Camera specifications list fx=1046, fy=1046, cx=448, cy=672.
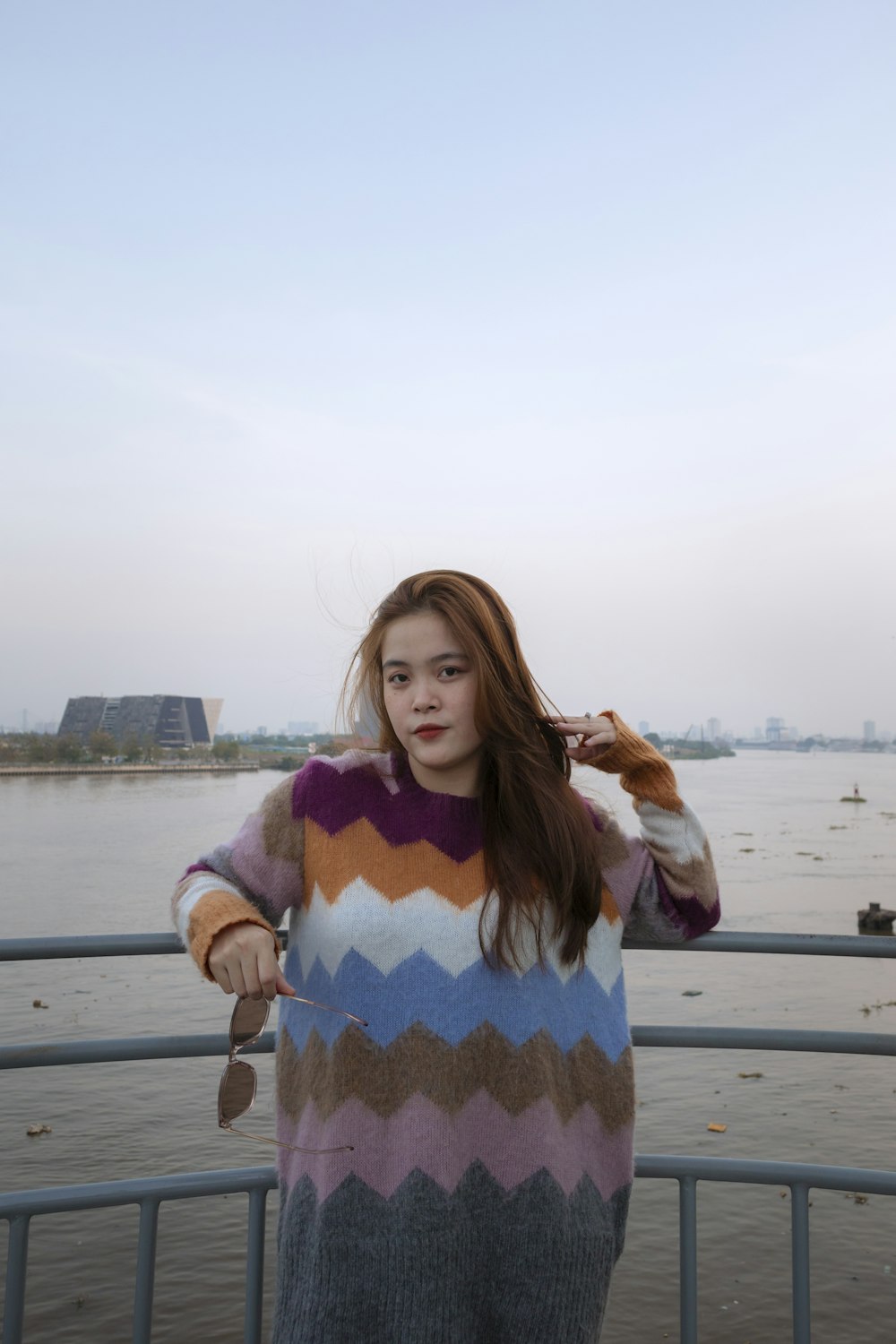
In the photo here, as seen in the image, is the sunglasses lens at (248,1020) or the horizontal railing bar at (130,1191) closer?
the sunglasses lens at (248,1020)

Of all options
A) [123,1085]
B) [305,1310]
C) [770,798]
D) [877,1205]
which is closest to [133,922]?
[123,1085]

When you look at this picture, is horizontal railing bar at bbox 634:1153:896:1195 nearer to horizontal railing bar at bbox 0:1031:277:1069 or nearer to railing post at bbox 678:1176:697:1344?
railing post at bbox 678:1176:697:1344

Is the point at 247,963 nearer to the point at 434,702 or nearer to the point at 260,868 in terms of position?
the point at 260,868

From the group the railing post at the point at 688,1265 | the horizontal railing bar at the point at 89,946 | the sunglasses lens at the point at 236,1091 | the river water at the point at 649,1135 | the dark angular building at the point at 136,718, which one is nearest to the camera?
the sunglasses lens at the point at 236,1091

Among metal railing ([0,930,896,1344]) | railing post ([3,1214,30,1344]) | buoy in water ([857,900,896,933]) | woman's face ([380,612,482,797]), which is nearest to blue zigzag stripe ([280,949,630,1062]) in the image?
metal railing ([0,930,896,1344])

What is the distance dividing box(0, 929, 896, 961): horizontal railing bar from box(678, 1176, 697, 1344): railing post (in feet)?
1.44

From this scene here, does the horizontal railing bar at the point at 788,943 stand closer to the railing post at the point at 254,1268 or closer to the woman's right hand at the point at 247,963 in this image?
the woman's right hand at the point at 247,963

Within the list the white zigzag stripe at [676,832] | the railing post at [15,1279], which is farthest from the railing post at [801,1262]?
the railing post at [15,1279]

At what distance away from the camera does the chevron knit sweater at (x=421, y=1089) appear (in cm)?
154

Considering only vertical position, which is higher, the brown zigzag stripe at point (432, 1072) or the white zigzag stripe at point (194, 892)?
the white zigzag stripe at point (194, 892)

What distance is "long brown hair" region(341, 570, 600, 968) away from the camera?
Answer: 1670 millimetres

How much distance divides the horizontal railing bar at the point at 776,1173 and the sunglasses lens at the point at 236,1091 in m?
0.79

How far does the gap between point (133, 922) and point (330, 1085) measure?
23427 mm

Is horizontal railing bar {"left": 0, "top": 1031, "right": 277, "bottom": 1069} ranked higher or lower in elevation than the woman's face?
lower
